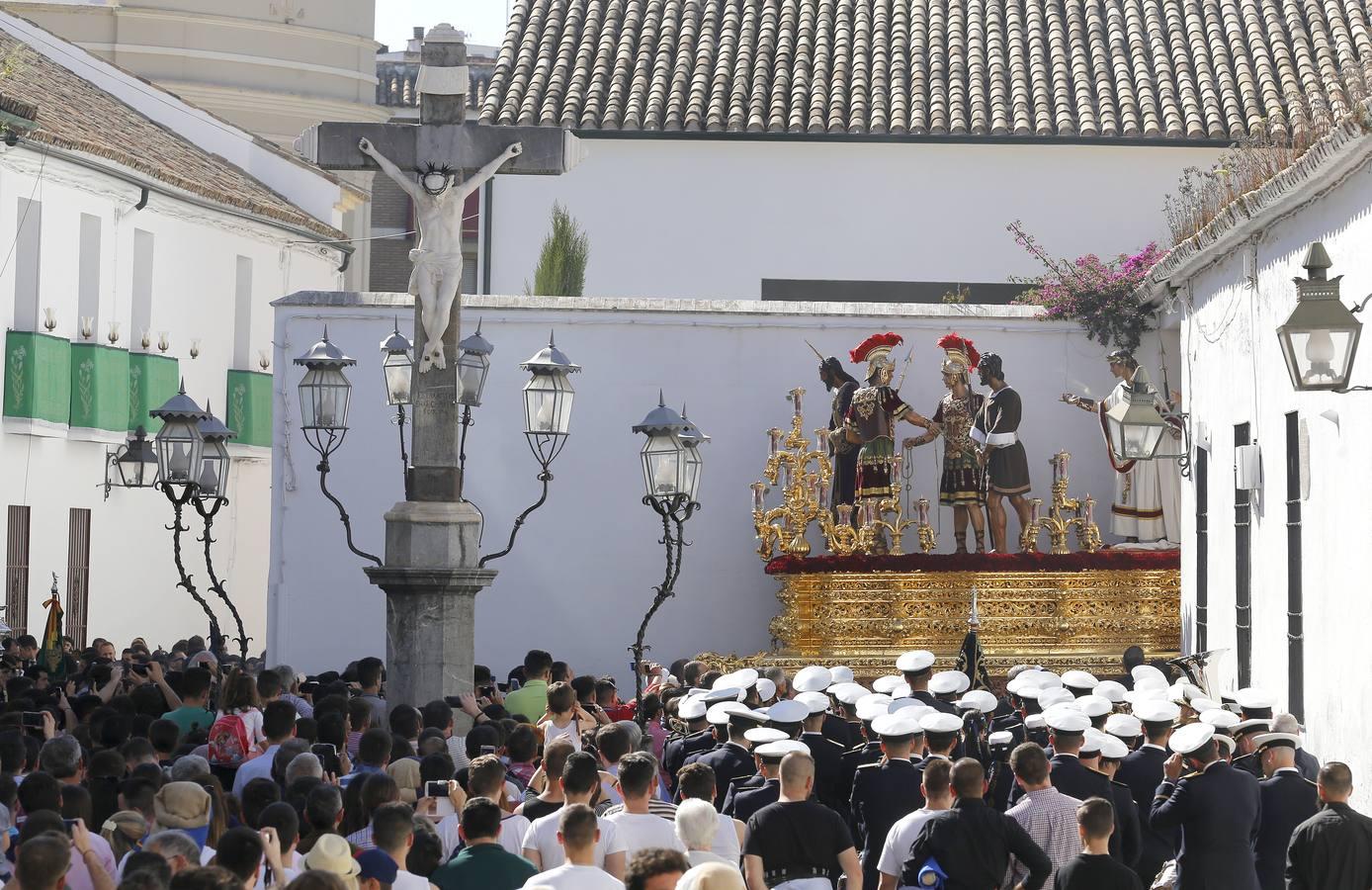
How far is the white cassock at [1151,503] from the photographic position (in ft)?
67.2

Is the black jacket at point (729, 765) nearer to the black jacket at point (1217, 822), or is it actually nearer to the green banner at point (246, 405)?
the black jacket at point (1217, 822)

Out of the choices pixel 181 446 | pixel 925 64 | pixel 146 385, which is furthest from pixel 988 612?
pixel 146 385

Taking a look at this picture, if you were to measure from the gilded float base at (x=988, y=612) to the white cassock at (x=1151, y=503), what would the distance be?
2.83 ft

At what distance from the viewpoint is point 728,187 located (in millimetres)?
Answer: 26719

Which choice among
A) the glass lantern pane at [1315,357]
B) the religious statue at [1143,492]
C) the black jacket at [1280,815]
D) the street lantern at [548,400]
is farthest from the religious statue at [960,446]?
the glass lantern pane at [1315,357]

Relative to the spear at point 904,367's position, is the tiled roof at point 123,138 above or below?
above

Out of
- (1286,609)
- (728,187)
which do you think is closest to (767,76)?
(728,187)

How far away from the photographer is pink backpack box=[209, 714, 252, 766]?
10969 mm

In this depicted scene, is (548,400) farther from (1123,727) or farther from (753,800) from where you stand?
(753,800)

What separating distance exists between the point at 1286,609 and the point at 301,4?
25.0m

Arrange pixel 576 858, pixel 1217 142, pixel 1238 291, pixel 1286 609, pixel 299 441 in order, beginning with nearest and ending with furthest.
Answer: pixel 576 858 < pixel 1286 609 < pixel 1238 291 < pixel 299 441 < pixel 1217 142

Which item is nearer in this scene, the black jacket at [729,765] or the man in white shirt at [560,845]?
the man in white shirt at [560,845]

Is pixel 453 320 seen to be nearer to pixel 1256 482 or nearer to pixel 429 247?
pixel 429 247

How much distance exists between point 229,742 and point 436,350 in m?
2.85
